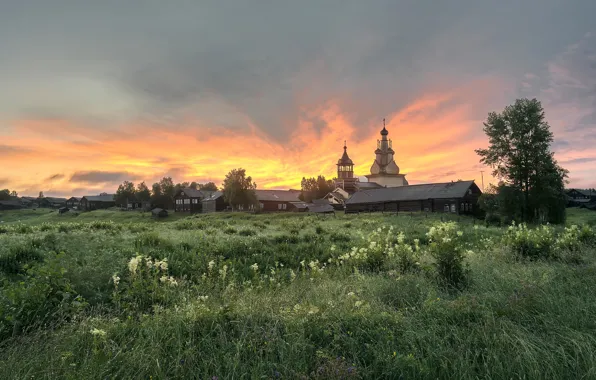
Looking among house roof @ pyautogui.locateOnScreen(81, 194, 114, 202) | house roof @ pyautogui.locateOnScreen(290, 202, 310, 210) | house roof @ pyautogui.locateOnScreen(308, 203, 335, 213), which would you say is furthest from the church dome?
house roof @ pyautogui.locateOnScreen(81, 194, 114, 202)

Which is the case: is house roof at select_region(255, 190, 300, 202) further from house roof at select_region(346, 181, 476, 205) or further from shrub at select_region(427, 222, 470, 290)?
shrub at select_region(427, 222, 470, 290)

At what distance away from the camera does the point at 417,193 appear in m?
60.3

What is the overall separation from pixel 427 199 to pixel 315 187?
71989 millimetres

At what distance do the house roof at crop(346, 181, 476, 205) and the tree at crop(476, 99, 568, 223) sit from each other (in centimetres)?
1346

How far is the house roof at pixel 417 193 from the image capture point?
56178 millimetres

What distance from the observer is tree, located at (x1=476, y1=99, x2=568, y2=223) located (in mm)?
39344

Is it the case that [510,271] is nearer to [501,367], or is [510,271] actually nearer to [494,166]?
[501,367]

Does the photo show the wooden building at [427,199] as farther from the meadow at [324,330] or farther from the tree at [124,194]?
the tree at [124,194]

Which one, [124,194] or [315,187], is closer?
[124,194]

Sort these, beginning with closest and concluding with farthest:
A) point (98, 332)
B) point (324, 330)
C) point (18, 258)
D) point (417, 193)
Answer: point (98, 332) → point (324, 330) → point (18, 258) → point (417, 193)

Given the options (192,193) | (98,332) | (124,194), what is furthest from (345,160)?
(98,332)

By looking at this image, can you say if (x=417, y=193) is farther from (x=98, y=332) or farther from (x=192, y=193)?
(x=98, y=332)

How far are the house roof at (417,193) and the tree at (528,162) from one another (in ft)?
44.1

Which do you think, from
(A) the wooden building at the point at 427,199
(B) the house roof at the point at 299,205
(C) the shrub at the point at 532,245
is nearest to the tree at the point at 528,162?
(A) the wooden building at the point at 427,199
